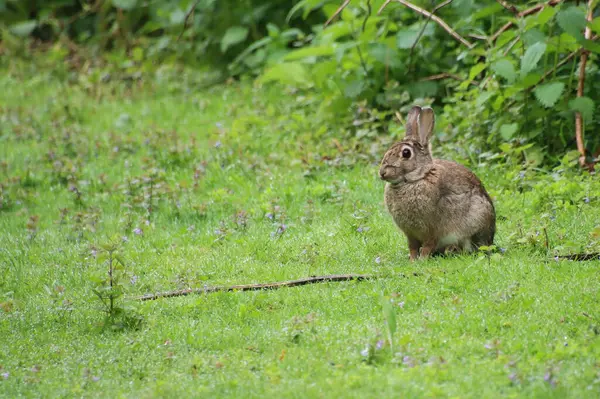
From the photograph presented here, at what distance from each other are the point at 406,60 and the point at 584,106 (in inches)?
118

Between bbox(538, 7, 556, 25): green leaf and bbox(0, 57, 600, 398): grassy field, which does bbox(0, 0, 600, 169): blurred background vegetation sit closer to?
bbox(538, 7, 556, 25): green leaf

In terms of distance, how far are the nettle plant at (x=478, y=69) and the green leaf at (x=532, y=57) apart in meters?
0.01

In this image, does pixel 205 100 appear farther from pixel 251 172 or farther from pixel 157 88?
pixel 251 172

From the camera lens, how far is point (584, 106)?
9.35 meters

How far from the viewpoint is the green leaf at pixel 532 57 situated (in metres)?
9.07

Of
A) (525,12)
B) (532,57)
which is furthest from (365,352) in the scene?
(525,12)

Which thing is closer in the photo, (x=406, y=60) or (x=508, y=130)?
(x=508, y=130)

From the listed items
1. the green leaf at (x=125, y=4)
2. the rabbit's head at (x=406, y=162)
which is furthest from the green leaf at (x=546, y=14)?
the green leaf at (x=125, y=4)

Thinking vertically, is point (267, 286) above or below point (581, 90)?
above

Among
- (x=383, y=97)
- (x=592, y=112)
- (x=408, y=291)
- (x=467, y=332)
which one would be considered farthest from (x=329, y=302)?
(x=383, y=97)

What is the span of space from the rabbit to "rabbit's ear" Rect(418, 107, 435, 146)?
0.12 metres

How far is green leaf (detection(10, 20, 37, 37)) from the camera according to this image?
17.7 meters

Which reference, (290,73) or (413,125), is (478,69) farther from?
(290,73)

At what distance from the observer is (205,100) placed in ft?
47.0
